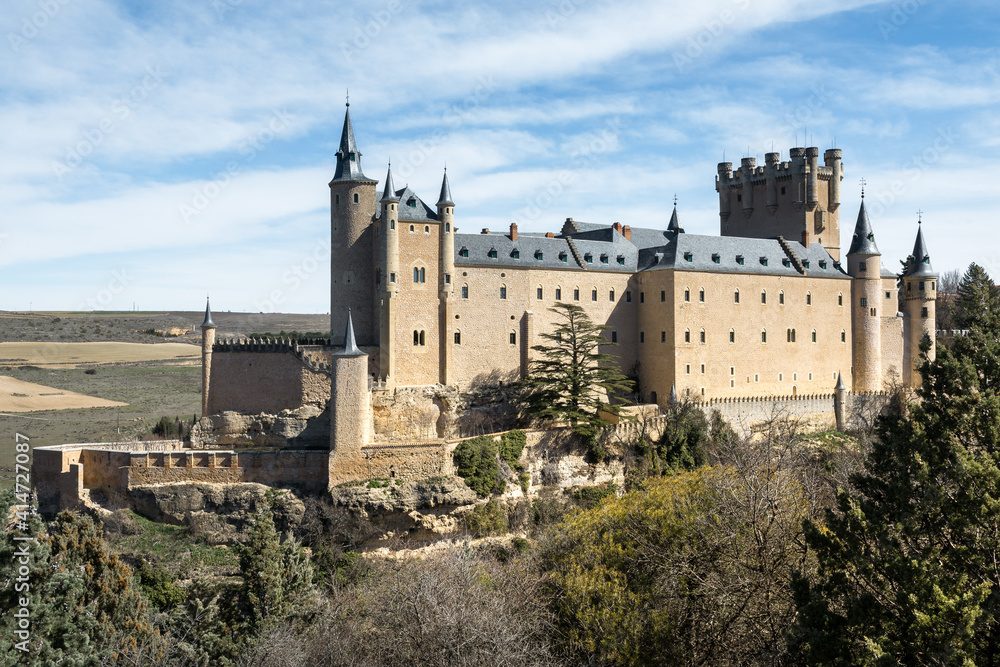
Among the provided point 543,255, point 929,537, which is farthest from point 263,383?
point 929,537

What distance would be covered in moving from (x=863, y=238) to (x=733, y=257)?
953 centimetres

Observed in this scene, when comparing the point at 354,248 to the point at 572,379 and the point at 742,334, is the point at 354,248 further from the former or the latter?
the point at 742,334

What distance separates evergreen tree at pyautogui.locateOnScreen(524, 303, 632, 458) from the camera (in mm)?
39875

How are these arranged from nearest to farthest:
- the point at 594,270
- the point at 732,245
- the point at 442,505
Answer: the point at 442,505 < the point at 594,270 < the point at 732,245

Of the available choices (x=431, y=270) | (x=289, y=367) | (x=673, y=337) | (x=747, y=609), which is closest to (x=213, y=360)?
(x=289, y=367)

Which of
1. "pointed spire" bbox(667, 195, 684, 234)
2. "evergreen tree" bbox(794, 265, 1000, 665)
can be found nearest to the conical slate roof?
"pointed spire" bbox(667, 195, 684, 234)

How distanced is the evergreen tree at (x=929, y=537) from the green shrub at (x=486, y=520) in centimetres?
1996

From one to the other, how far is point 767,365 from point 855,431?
5916mm

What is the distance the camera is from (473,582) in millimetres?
22719

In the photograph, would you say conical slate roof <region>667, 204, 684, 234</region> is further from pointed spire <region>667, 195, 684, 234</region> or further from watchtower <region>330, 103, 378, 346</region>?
watchtower <region>330, 103, 378, 346</region>

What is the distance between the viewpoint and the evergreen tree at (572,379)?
131 ft

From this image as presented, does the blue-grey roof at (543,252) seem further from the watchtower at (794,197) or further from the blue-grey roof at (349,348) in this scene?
the watchtower at (794,197)

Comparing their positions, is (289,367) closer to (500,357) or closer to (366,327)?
(366,327)

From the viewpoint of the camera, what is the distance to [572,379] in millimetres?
40375
